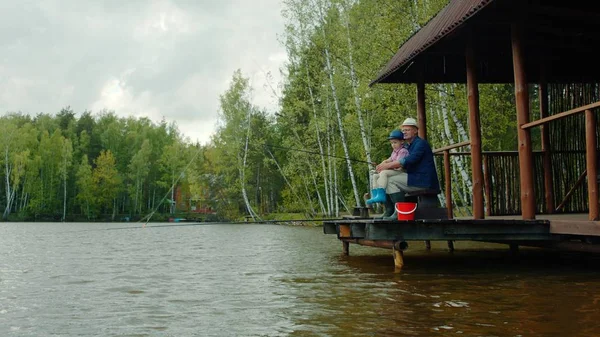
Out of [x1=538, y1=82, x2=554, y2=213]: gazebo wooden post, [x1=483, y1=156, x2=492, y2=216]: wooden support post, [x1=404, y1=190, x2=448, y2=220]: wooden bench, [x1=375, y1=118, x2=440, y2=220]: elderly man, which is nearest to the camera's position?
[x1=375, y1=118, x2=440, y2=220]: elderly man

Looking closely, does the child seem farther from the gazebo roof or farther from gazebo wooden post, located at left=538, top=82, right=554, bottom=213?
gazebo wooden post, located at left=538, top=82, right=554, bottom=213

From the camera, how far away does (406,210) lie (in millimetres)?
7777

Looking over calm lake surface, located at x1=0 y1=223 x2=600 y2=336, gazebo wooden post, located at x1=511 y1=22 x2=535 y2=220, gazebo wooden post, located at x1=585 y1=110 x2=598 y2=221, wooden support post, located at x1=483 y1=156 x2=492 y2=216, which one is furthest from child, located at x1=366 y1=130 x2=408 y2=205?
wooden support post, located at x1=483 y1=156 x2=492 y2=216

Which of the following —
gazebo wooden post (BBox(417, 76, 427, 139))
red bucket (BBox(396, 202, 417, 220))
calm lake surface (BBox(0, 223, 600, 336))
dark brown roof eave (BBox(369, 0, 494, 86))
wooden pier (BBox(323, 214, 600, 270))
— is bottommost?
calm lake surface (BBox(0, 223, 600, 336))

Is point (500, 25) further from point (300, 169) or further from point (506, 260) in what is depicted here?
point (300, 169)

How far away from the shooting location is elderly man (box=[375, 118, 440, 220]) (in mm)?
7984

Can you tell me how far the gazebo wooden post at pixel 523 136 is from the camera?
26.3ft

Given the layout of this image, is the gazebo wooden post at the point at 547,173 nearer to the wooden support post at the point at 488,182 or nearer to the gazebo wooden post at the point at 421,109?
the wooden support post at the point at 488,182

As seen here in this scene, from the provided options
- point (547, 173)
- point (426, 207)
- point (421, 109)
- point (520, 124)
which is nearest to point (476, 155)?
point (520, 124)

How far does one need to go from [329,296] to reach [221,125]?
38851 mm

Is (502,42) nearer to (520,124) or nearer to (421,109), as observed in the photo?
(421,109)

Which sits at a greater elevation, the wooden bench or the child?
the child

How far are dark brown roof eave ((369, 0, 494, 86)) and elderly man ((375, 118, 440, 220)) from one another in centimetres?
142

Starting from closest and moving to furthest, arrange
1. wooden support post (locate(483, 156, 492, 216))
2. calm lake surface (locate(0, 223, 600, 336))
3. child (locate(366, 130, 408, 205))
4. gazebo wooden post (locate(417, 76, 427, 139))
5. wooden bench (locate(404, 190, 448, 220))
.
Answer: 1. calm lake surface (locate(0, 223, 600, 336))
2. child (locate(366, 130, 408, 205))
3. wooden bench (locate(404, 190, 448, 220))
4. wooden support post (locate(483, 156, 492, 216))
5. gazebo wooden post (locate(417, 76, 427, 139))
